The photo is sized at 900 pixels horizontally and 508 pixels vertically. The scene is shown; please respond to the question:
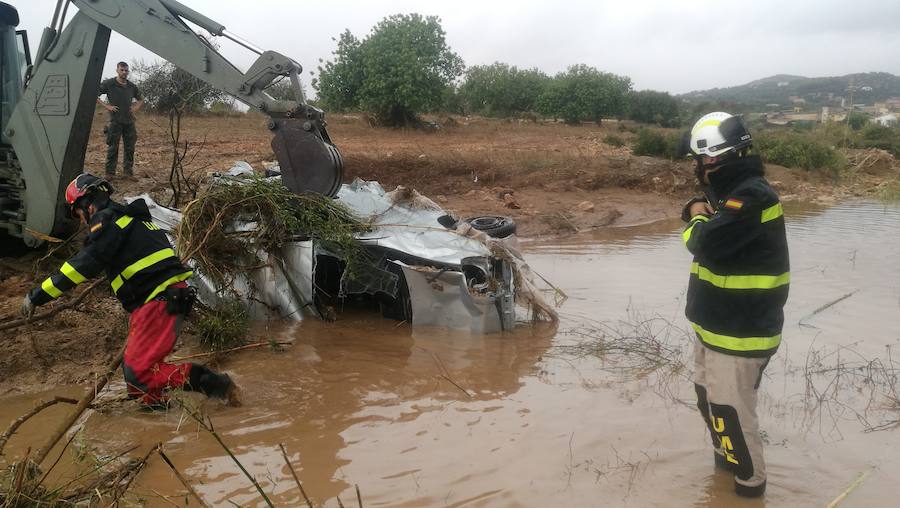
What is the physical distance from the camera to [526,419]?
15.5 feet

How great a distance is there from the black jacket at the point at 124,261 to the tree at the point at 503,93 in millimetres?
42214

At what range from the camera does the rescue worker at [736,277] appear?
11.1ft

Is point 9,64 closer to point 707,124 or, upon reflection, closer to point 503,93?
point 707,124

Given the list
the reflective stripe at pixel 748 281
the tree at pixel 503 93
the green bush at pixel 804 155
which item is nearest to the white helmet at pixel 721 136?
the reflective stripe at pixel 748 281

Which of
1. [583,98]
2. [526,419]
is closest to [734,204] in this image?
[526,419]

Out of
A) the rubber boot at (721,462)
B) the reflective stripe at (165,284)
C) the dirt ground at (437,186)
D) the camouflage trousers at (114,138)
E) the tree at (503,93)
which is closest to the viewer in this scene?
the rubber boot at (721,462)

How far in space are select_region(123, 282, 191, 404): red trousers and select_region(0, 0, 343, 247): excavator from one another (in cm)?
212

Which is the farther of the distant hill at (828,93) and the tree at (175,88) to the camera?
the distant hill at (828,93)

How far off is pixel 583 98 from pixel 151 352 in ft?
134

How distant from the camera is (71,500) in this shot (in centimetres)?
298

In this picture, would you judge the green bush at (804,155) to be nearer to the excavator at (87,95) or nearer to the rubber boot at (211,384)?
the excavator at (87,95)

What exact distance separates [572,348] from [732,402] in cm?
270

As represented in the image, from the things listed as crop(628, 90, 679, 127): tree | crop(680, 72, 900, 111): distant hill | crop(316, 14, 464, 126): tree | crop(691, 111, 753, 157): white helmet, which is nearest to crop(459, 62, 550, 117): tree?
crop(628, 90, 679, 127): tree

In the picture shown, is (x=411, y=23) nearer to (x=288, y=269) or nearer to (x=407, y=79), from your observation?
(x=407, y=79)
